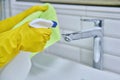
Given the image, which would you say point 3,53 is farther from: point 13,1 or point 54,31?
point 13,1

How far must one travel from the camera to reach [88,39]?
876 mm

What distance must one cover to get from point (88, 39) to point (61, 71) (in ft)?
0.57

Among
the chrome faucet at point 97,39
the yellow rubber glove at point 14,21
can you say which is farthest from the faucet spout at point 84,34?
the yellow rubber glove at point 14,21

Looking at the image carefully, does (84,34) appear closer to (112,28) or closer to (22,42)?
(112,28)

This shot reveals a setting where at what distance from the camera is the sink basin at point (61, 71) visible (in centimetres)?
80

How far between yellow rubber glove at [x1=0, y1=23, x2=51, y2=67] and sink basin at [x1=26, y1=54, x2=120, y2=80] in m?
0.26

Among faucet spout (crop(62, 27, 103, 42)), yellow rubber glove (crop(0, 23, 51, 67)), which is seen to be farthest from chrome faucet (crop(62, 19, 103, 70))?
yellow rubber glove (crop(0, 23, 51, 67))

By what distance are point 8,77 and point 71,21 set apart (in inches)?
14.9

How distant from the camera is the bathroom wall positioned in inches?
31.0

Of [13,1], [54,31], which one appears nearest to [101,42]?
[54,31]

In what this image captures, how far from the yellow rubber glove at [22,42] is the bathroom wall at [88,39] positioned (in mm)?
262

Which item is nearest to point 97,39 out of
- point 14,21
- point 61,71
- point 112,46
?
point 112,46

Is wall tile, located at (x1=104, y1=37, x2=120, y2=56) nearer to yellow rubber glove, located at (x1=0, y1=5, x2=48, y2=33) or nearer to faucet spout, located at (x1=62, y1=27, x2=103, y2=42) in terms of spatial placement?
faucet spout, located at (x1=62, y1=27, x2=103, y2=42)

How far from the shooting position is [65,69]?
35.1 inches
